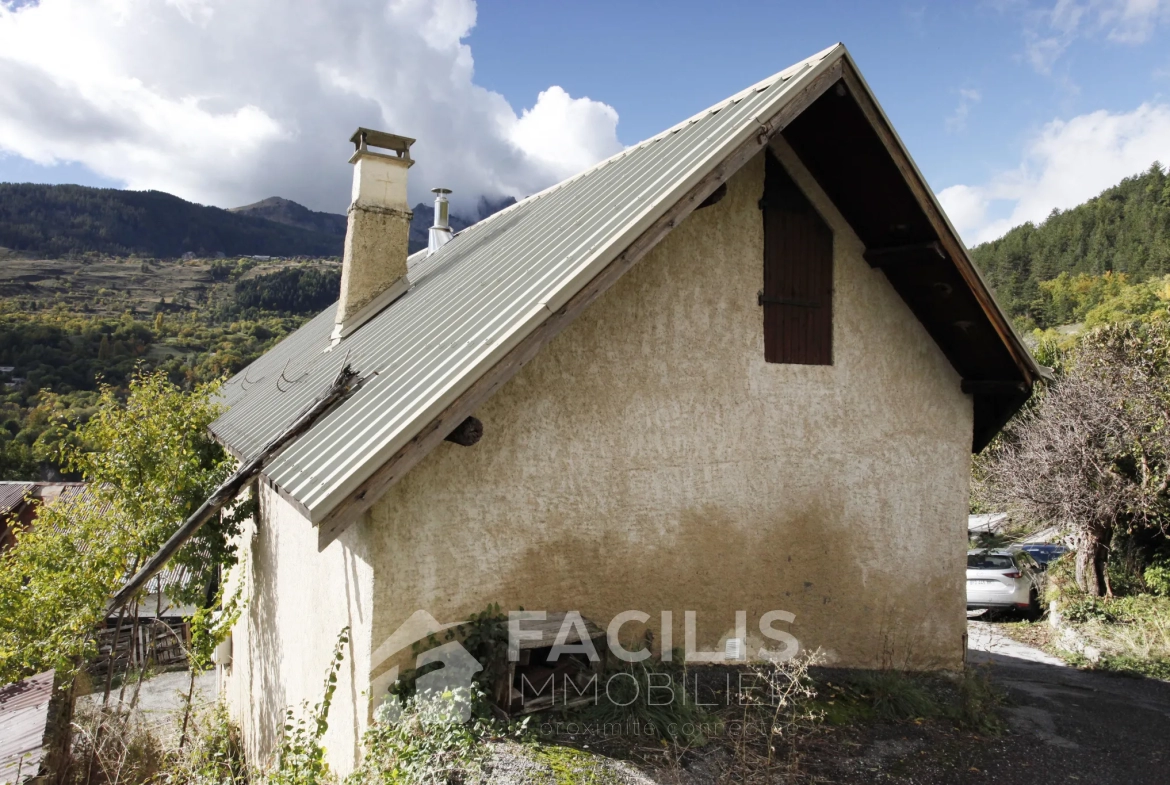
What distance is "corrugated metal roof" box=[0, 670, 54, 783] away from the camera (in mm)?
6172

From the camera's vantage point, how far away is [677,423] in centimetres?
586

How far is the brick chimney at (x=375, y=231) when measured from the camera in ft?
31.0

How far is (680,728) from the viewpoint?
16.0 ft

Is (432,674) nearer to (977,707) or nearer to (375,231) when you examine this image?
(977,707)

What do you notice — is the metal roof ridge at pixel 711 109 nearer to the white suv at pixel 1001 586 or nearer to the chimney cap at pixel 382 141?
the chimney cap at pixel 382 141

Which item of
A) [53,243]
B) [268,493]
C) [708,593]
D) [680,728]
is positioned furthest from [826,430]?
[53,243]

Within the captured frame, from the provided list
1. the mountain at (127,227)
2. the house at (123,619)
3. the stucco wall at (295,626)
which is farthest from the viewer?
the mountain at (127,227)

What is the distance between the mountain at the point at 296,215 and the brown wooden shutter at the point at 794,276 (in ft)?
481

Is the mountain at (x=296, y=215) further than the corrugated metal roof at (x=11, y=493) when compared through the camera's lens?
Yes

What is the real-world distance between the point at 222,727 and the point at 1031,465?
46.9 feet

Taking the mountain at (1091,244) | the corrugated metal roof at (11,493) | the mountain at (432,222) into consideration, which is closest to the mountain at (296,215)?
the mountain at (432,222)

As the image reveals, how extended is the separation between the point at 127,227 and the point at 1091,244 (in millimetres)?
121374

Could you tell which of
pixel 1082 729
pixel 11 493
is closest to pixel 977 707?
pixel 1082 729

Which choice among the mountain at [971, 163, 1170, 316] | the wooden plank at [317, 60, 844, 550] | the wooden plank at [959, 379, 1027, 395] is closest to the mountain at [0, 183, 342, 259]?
the mountain at [971, 163, 1170, 316]
